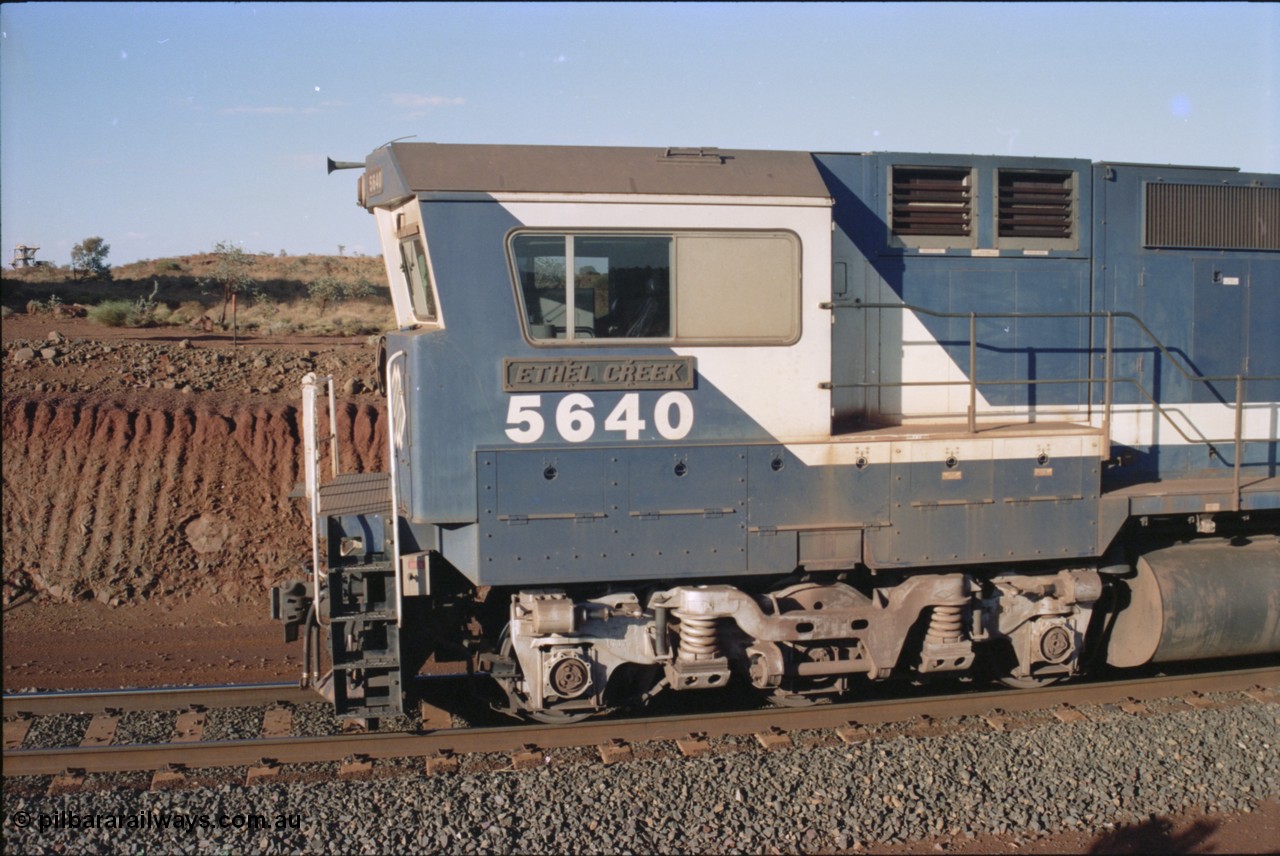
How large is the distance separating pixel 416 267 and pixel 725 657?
353cm

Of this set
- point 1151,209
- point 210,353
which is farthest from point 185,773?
point 210,353

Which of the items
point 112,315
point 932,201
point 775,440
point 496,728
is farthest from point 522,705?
point 112,315

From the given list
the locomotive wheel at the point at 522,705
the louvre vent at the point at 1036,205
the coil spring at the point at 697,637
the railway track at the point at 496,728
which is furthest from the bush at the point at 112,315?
the louvre vent at the point at 1036,205

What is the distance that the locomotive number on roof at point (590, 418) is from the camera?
22.6 ft

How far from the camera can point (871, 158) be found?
8133mm

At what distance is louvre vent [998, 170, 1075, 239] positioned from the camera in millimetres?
8562

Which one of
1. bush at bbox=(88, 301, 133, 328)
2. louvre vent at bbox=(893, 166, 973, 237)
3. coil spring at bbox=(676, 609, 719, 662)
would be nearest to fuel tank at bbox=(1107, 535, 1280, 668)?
louvre vent at bbox=(893, 166, 973, 237)

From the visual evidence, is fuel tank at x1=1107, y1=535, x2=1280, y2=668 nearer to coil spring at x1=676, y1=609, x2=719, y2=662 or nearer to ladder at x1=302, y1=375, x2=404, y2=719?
coil spring at x1=676, y1=609, x2=719, y2=662

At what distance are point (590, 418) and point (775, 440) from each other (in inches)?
51.0

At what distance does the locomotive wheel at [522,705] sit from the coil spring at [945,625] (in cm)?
261

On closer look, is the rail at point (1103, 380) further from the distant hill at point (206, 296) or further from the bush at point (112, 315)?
the bush at point (112, 315)

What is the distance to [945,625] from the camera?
776 centimetres

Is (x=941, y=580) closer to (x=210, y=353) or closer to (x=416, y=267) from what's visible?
(x=416, y=267)

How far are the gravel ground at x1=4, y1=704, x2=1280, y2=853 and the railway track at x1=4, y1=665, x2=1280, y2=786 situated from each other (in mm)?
315
